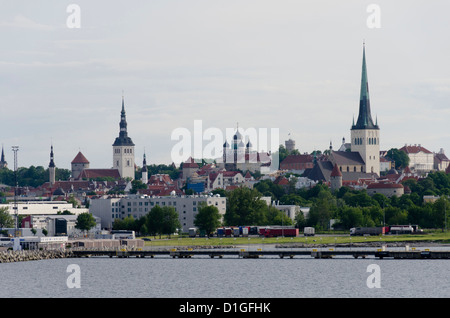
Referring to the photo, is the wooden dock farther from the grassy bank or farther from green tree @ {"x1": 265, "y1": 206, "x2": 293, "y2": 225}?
green tree @ {"x1": 265, "y1": 206, "x2": 293, "y2": 225}

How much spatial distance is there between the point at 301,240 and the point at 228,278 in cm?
5521

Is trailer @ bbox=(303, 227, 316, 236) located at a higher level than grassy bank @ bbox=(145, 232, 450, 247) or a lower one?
higher

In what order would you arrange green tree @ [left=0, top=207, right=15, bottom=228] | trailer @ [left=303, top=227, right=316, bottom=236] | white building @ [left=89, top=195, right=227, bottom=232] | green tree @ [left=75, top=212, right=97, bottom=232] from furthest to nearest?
white building @ [left=89, top=195, right=227, bottom=232]
green tree @ [left=0, top=207, right=15, bottom=228]
green tree @ [left=75, top=212, right=97, bottom=232]
trailer @ [left=303, top=227, right=316, bottom=236]

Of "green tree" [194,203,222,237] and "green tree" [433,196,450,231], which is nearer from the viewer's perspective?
"green tree" [194,203,222,237]

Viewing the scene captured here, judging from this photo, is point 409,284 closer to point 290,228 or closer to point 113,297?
point 113,297

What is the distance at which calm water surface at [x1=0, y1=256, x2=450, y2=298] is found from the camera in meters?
77.0

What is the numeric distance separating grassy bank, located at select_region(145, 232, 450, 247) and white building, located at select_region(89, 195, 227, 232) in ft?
88.6

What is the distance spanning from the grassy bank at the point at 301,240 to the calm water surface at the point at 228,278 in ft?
79.4

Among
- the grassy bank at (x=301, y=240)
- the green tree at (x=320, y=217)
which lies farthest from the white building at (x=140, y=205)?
the grassy bank at (x=301, y=240)

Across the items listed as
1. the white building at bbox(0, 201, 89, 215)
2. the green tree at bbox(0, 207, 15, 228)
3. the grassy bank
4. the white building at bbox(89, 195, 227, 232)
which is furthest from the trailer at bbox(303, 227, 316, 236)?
the white building at bbox(0, 201, 89, 215)

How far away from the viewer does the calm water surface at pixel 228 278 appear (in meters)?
77.0
